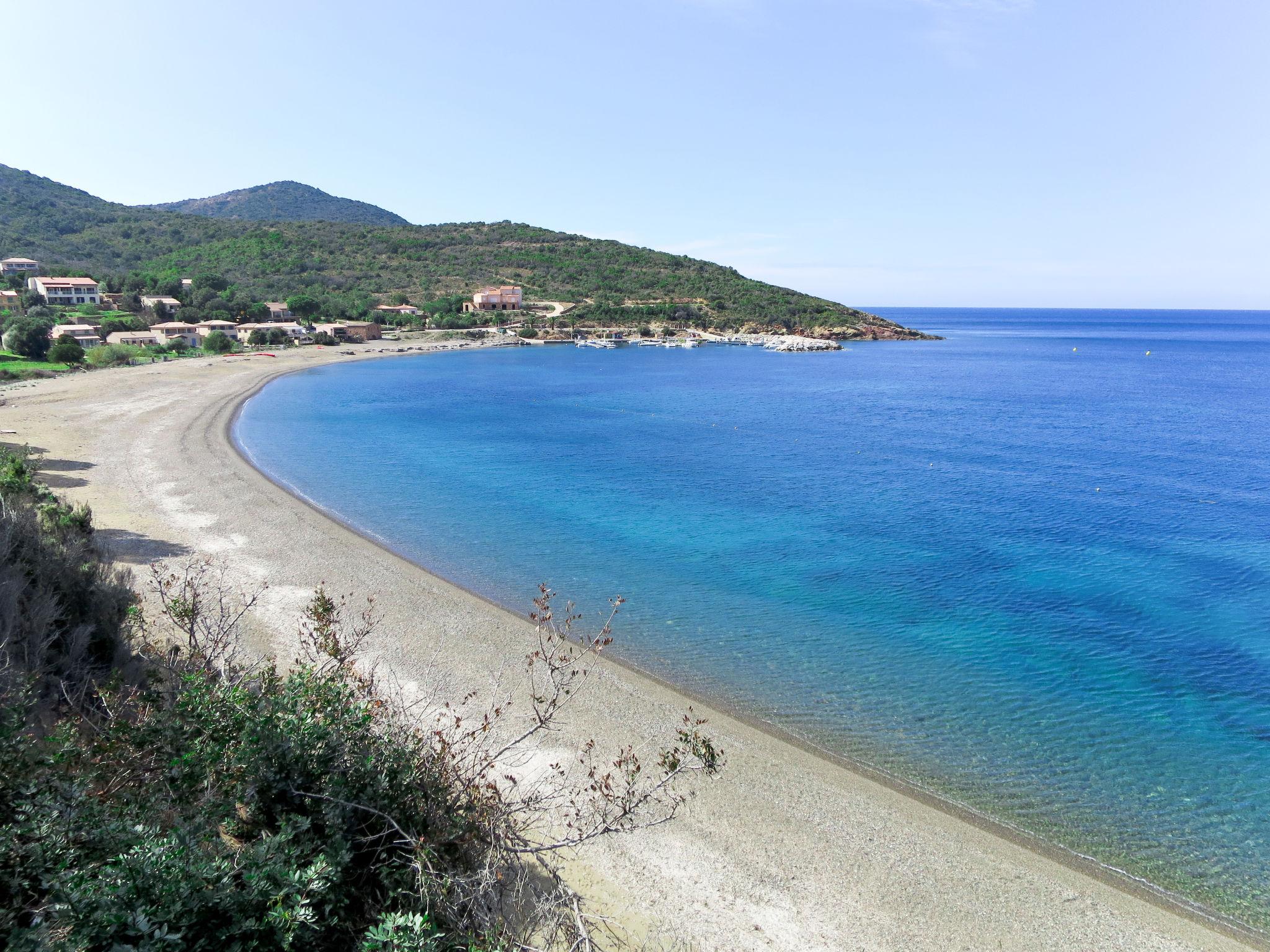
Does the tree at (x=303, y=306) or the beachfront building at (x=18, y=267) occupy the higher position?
the beachfront building at (x=18, y=267)

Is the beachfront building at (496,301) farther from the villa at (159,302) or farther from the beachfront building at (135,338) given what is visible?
the beachfront building at (135,338)

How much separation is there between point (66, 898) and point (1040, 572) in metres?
21.4

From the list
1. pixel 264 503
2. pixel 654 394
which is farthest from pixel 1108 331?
pixel 264 503

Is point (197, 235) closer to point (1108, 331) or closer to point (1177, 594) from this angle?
point (1177, 594)

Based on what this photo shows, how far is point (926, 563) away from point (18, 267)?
11639 cm

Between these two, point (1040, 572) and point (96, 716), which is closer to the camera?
point (96, 716)

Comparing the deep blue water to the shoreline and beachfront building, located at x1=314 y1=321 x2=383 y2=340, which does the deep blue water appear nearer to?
the shoreline

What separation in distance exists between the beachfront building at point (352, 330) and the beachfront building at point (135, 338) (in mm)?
21217

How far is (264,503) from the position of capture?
24328 mm

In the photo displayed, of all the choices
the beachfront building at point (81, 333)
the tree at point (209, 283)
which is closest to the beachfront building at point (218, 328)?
the beachfront building at point (81, 333)

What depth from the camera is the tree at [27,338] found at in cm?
5628

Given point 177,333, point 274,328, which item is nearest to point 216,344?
point 177,333

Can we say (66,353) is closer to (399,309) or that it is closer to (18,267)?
(18,267)

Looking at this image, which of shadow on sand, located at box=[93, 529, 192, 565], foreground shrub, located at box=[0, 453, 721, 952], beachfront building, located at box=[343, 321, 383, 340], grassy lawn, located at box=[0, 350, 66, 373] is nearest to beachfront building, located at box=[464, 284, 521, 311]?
beachfront building, located at box=[343, 321, 383, 340]
